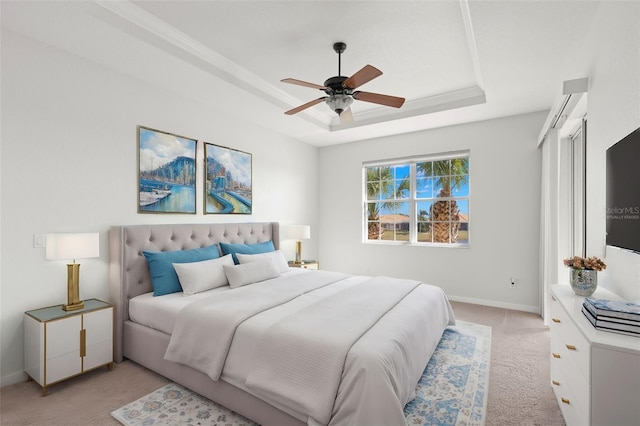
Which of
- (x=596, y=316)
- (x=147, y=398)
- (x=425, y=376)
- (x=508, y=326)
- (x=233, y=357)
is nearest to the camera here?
(x=596, y=316)

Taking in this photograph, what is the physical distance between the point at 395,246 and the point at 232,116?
10.6 feet

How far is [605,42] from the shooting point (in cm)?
202

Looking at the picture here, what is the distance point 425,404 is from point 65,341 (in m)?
2.65

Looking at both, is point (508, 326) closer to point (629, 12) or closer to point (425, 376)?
point (425, 376)

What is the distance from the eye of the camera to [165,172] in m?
3.39

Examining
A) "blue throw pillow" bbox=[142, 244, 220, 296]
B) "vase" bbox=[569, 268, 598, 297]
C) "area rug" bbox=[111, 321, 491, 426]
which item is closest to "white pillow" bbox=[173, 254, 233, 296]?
"blue throw pillow" bbox=[142, 244, 220, 296]

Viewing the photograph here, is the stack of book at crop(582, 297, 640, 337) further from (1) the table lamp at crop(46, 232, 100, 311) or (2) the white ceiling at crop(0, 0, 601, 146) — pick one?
(1) the table lamp at crop(46, 232, 100, 311)

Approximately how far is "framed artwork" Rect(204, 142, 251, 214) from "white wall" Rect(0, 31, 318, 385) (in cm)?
42

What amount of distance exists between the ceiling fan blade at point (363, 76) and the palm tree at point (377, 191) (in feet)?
9.97

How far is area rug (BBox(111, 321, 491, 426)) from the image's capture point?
1.95 m

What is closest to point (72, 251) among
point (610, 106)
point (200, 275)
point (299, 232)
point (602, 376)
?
point (200, 275)

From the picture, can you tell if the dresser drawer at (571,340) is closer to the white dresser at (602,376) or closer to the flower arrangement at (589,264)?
the white dresser at (602,376)

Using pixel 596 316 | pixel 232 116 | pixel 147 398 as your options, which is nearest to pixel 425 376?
pixel 596 316

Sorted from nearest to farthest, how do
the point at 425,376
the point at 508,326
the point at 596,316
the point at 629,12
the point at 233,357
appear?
1. the point at 596,316
2. the point at 629,12
3. the point at 233,357
4. the point at 425,376
5. the point at 508,326
